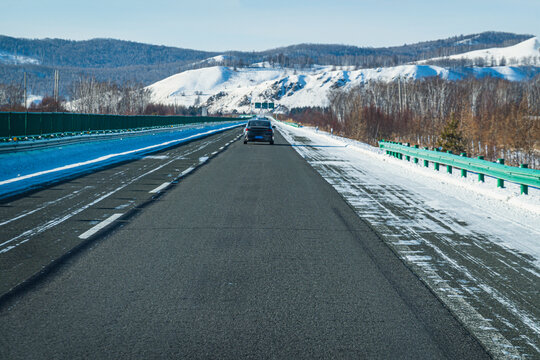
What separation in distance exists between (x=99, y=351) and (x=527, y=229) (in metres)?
7.11

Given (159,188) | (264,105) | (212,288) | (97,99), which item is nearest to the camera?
(212,288)

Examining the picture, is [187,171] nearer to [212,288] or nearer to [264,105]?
[212,288]

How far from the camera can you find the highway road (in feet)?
12.7

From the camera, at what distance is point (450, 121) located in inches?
2435

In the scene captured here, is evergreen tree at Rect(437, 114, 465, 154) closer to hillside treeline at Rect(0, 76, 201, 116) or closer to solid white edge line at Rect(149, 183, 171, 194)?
solid white edge line at Rect(149, 183, 171, 194)

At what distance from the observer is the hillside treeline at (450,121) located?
6025 cm

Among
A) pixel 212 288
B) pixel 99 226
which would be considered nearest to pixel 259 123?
pixel 99 226

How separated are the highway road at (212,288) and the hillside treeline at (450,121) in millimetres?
43469

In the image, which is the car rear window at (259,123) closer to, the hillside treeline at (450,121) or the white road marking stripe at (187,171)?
the white road marking stripe at (187,171)

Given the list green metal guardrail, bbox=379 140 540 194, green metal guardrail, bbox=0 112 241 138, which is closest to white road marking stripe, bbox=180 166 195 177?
green metal guardrail, bbox=379 140 540 194

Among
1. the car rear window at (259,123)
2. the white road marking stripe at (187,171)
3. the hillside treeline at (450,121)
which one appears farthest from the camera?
the hillside treeline at (450,121)

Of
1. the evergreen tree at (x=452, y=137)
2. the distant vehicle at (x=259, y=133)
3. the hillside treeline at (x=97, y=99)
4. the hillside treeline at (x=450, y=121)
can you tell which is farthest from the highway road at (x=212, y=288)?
the hillside treeline at (x=97, y=99)

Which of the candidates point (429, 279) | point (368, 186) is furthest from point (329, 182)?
point (429, 279)

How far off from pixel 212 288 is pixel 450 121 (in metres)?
60.8
